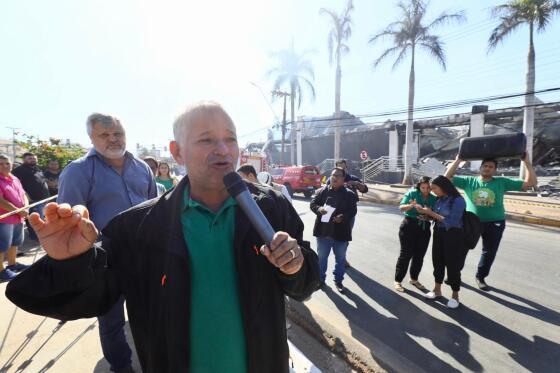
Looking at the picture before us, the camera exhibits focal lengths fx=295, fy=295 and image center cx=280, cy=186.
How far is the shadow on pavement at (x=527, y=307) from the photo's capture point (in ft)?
11.0

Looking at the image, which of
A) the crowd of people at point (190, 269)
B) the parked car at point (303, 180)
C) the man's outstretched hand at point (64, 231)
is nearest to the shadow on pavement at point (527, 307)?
the crowd of people at point (190, 269)

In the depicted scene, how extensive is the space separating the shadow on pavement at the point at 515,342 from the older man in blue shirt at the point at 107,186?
3364 mm

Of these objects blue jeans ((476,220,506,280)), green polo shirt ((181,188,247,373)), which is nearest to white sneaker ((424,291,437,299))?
blue jeans ((476,220,506,280))

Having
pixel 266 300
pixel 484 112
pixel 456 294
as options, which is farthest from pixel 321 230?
pixel 484 112

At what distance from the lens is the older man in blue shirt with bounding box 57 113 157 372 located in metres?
2.01

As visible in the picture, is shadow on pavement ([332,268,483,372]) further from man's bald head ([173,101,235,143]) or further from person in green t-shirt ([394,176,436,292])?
man's bald head ([173,101,235,143])

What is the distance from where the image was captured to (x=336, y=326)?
3.17 meters

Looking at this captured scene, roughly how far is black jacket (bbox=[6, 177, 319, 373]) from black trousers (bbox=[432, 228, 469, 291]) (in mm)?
2932

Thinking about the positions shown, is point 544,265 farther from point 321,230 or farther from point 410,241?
point 321,230

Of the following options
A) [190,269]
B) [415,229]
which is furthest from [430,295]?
[190,269]

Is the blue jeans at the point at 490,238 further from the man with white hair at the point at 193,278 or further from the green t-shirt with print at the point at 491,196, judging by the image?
the man with white hair at the point at 193,278

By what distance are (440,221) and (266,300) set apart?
122 inches

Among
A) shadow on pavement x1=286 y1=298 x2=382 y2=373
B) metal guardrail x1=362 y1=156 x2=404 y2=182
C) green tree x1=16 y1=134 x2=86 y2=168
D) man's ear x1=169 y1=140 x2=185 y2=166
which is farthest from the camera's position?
metal guardrail x1=362 y1=156 x2=404 y2=182

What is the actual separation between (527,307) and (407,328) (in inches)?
67.1
